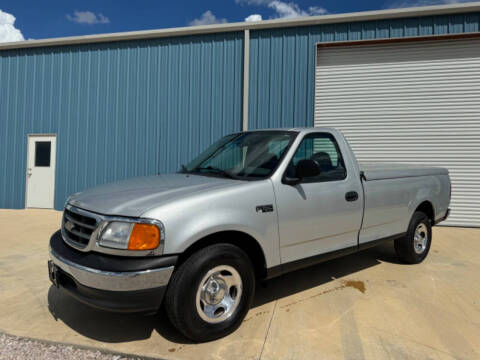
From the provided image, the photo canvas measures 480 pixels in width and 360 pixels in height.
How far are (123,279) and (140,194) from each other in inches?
28.8

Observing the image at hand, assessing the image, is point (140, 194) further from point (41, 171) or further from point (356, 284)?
point (41, 171)

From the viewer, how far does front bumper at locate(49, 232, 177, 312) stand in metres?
2.22

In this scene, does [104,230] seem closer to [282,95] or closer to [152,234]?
[152,234]

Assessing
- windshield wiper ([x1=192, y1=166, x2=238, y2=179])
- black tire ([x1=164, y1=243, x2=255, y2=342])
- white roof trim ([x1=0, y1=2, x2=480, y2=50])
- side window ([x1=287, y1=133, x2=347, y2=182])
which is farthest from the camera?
white roof trim ([x1=0, y1=2, x2=480, y2=50])

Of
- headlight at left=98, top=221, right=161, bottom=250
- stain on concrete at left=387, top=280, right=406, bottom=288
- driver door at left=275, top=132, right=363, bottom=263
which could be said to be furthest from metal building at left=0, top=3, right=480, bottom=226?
headlight at left=98, top=221, right=161, bottom=250

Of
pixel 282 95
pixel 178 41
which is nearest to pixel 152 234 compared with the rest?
pixel 282 95

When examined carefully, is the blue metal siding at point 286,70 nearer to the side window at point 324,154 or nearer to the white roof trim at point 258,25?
the white roof trim at point 258,25

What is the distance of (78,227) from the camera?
2.67 m

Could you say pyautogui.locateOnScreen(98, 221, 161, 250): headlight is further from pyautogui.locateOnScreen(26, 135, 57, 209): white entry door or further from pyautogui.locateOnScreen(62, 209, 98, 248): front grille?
pyautogui.locateOnScreen(26, 135, 57, 209): white entry door

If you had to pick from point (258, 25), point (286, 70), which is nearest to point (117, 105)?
point (258, 25)

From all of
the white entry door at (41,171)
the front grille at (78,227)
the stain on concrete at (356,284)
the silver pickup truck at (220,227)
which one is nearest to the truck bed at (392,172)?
the silver pickup truck at (220,227)

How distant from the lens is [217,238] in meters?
2.65

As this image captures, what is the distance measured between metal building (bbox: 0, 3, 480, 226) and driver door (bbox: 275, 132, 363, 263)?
483 centimetres

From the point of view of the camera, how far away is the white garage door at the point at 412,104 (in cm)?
783
